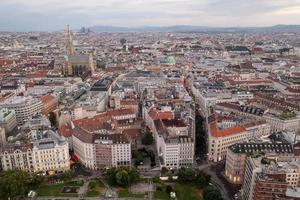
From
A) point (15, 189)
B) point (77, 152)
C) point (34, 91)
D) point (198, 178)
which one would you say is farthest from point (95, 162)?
point (34, 91)

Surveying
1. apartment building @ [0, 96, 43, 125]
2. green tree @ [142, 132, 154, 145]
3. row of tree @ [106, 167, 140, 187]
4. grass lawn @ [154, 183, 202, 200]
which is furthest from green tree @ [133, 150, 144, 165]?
apartment building @ [0, 96, 43, 125]

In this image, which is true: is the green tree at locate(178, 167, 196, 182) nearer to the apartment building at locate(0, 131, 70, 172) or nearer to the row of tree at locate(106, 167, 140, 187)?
the row of tree at locate(106, 167, 140, 187)

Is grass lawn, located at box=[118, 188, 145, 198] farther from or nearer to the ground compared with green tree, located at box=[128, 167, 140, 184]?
nearer to the ground

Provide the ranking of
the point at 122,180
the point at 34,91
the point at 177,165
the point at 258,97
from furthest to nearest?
the point at 34,91, the point at 258,97, the point at 177,165, the point at 122,180


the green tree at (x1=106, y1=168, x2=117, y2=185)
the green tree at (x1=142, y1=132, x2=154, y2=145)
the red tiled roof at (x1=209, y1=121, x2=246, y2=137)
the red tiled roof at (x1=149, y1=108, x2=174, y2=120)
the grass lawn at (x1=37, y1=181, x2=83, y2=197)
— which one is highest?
the red tiled roof at (x1=149, y1=108, x2=174, y2=120)

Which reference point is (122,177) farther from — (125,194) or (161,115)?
(161,115)

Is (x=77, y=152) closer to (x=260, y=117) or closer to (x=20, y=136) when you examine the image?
(x=20, y=136)
